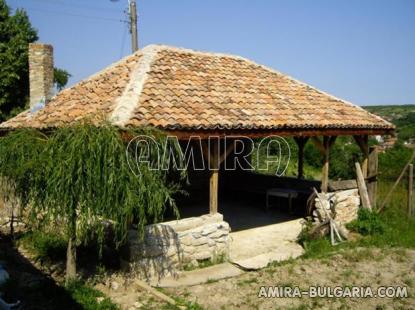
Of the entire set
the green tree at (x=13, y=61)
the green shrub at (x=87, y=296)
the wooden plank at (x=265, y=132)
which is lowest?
the green shrub at (x=87, y=296)

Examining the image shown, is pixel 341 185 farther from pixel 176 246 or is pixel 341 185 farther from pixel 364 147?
pixel 176 246

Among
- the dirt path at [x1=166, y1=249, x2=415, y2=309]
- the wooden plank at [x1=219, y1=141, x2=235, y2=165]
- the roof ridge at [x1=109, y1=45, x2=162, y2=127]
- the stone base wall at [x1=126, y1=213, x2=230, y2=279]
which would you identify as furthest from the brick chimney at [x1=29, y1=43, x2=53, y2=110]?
the dirt path at [x1=166, y1=249, x2=415, y2=309]

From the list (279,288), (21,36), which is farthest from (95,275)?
(21,36)

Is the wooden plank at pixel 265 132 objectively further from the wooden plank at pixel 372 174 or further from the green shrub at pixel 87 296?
the green shrub at pixel 87 296

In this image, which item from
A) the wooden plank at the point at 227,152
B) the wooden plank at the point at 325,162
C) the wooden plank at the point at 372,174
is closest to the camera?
the wooden plank at the point at 227,152

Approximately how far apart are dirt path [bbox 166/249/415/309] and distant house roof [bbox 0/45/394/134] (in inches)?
106

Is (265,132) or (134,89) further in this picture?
(265,132)

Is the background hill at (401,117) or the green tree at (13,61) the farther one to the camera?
the background hill at (401,117)

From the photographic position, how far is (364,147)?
11117mm

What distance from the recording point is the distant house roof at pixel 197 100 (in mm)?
7285

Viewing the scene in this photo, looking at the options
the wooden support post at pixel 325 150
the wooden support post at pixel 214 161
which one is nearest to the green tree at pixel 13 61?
the wooden support post at pixel 214 161

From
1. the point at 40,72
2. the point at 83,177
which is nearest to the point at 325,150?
the point at 83,177

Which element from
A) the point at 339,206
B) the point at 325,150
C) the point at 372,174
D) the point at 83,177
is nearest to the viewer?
the point at 83,177

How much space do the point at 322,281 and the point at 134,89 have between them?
4862mm
